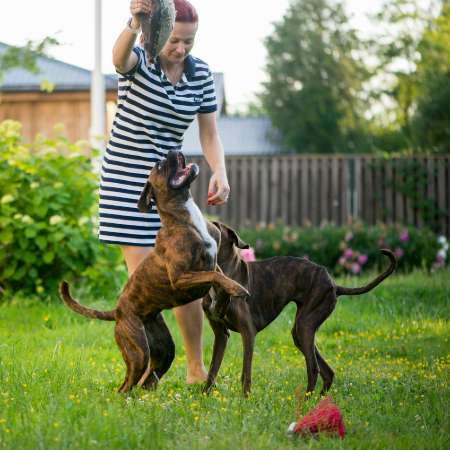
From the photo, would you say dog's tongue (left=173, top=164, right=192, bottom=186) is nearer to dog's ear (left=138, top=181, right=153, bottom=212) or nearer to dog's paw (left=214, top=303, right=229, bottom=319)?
dog's ear (left=138, top=181, right=153, bottom=212)

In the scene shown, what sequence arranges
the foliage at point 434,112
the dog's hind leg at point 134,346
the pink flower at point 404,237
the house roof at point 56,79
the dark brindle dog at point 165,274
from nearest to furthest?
1. the dark brindle dog at point 165,274
2. the dog's hind leg at point 134,346
3. the pink flower at point 404,237
4. the house roof at point 56,79
5. the foliage at point 434,112

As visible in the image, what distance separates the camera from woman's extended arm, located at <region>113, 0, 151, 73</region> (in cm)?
264

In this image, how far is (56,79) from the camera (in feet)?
48.5

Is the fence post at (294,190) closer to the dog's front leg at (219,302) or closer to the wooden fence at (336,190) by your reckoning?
the wooden fence at (336,190)

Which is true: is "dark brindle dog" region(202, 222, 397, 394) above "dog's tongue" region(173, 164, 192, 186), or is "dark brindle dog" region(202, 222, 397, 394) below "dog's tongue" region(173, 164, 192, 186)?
below

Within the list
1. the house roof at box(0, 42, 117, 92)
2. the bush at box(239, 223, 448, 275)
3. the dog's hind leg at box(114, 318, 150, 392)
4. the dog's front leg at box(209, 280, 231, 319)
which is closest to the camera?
the dog's front leg at box(209, 280, 231, 319)

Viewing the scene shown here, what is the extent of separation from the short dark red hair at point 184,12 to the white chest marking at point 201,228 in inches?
42.5

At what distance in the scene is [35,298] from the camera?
565 cm

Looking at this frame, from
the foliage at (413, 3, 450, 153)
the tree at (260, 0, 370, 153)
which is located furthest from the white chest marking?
the tree at (260, 0, 370, 153)

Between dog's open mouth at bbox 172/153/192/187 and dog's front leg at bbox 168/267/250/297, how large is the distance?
0.45 meters

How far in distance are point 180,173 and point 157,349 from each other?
1.09 metres

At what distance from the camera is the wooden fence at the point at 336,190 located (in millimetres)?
10641

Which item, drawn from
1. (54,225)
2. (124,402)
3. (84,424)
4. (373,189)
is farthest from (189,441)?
(373,189)

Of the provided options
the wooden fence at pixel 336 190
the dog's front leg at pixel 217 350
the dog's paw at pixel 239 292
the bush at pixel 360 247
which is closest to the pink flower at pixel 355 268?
the bush at pixel 360 247
